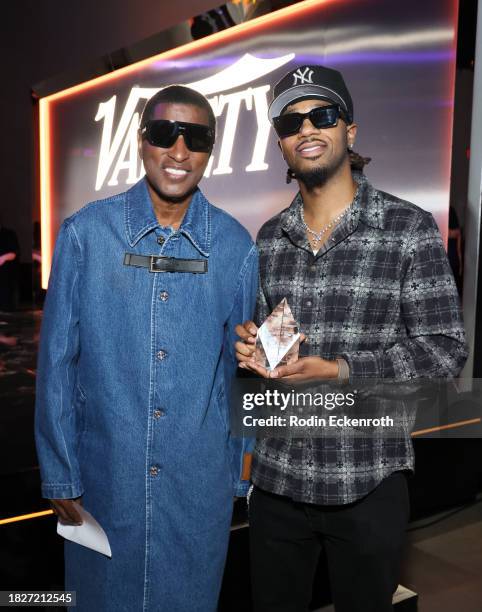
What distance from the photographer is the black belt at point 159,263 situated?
1.45 meters

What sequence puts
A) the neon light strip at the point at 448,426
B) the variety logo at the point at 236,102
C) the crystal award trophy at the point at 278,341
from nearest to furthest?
the crystal award trophy at the point at 278,341 < the neon light strip at the point at 448,426 < the variety logo at the point at 236,102

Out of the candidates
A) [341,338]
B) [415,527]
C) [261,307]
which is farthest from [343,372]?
[415,527]

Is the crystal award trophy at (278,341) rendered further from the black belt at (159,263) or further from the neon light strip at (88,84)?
the neon light strip at (88,84)

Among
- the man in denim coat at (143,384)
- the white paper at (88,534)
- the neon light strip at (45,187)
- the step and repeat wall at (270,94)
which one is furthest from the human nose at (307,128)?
the neon light strip at (45,187)

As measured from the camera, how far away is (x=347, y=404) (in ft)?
5.26

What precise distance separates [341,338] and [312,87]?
70 centimetres

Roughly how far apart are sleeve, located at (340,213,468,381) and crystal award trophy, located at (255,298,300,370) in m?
0.16

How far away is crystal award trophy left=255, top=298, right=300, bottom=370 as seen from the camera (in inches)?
55.5

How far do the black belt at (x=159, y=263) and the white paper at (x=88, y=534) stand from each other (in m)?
0.61

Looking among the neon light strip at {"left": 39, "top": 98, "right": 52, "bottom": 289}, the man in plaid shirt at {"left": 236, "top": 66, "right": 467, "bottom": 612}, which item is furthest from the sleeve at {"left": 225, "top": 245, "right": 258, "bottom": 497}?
the neon light strip at {"left": 39, "top": 98, "right": 52, "bottom": 289}

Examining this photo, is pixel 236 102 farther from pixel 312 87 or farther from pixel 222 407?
pixel 222 407

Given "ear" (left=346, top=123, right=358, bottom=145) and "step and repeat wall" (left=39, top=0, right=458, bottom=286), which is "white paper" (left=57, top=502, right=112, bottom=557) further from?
"step and repeat wall" (left=39, top=0, right=458, bottom=286)

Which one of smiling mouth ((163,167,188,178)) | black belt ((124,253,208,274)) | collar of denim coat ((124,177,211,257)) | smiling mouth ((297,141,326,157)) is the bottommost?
black belt ((124,253,208,274))

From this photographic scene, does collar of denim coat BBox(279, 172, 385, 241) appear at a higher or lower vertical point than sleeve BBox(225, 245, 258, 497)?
higher
